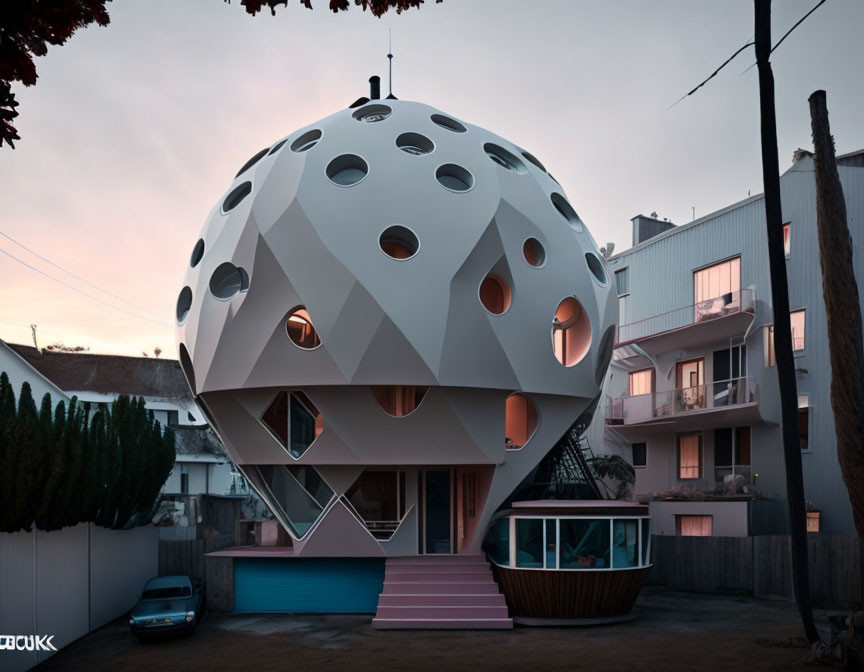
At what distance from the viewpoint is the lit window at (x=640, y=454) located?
3494 centimetres

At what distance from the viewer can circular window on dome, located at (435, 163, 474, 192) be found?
23750mm

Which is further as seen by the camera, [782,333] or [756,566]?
[756,566]

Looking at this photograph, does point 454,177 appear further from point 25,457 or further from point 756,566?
point 756,566

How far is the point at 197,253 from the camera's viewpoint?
25.8 m

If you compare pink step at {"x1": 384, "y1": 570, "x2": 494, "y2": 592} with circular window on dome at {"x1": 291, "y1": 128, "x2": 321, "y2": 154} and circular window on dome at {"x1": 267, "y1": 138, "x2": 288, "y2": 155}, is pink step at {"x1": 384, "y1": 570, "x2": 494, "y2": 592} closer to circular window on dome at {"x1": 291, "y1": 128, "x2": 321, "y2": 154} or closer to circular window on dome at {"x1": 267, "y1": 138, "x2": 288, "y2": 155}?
circular window on dome at {"x1": 291, "y1": 128, "x2": 321, "y2": 154}

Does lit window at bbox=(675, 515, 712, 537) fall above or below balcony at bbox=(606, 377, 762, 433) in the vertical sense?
below

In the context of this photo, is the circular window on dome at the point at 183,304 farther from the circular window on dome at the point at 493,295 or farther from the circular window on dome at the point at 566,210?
the circular window on dome at the point at 566,210

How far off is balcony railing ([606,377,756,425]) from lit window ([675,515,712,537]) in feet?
12.2

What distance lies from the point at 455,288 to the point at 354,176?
476cm

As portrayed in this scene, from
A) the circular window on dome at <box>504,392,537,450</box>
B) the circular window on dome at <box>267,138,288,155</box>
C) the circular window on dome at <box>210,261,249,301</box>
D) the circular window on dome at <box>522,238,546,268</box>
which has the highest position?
the circular window on dome at <box>267,138,288,155</box>

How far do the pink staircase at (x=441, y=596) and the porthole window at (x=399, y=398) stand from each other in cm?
447

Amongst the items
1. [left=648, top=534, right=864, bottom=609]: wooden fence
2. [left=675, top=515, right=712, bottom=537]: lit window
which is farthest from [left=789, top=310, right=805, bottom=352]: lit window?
[left=648, top=534, right=864, bottom=609]: wooden fence

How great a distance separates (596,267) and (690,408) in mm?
7392

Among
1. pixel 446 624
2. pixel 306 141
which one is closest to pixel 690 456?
pixel 446 624
